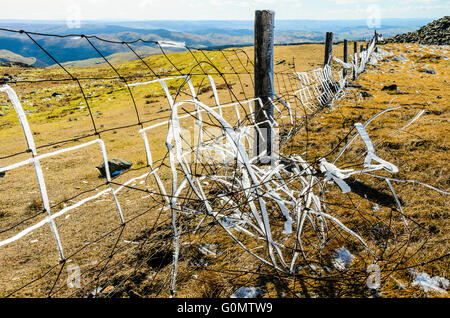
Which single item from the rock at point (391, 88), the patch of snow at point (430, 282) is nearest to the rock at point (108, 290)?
the patch of snow at point (430, 282)

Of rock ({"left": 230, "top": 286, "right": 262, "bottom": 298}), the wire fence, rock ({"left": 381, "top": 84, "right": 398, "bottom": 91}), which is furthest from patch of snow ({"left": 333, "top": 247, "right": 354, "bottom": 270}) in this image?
rock ({"left": 381, "top": 84, "right": 398, "bottom": 91})

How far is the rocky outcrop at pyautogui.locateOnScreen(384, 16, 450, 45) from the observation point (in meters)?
31.7

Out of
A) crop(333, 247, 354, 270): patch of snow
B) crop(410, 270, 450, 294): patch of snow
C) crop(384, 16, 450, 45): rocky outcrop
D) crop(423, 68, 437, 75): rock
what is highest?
A: crop(384, 16, 450, 45): rocky outcrop

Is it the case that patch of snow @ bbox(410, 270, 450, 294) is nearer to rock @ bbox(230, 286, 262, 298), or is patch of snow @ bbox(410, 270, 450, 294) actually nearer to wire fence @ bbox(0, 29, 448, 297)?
wire fence @ bbox(0, 29, 448, 297)

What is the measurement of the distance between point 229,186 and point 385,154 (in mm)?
3191

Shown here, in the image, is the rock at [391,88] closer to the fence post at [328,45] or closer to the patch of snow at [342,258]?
the fence post at [328,45]

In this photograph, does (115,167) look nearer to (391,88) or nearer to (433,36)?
(391,88)

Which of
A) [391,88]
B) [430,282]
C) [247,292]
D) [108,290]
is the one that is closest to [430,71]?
[391,88]

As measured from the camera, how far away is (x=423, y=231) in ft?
9.23

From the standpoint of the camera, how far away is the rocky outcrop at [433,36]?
31745mm

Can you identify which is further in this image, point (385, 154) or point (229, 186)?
point (385, 154)
